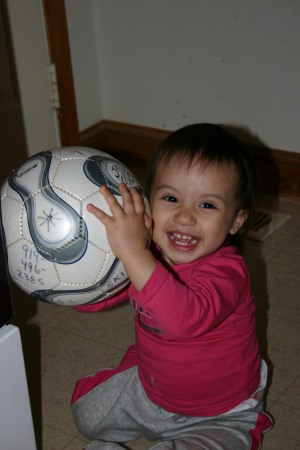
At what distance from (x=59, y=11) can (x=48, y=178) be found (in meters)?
1.50

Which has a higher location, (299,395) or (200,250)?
(200,250)

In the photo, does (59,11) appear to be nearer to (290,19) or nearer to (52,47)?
(52,47)

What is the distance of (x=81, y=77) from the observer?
2.74m

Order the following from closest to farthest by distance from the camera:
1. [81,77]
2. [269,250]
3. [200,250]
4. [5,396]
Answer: [5,396] → [200,250] → [269,250] → [81,77]

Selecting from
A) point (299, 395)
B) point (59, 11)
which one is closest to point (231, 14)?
point (59, 11)

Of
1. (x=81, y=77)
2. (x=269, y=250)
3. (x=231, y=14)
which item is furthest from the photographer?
(x=81, y=77)

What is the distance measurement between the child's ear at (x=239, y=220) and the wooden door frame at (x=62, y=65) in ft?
4.78

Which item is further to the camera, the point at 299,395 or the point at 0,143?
the point at 0,143

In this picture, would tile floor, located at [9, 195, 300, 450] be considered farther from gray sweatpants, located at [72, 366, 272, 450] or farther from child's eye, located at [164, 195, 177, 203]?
child's eye, located at [164, 195, 177, 203]

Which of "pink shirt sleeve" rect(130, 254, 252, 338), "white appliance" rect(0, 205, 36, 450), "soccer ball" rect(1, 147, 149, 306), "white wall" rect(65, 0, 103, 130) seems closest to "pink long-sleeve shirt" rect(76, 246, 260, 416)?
"pink shirt sleeve" rect(130, 254, 252, 338)

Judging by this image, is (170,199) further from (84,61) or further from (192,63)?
(84,61)

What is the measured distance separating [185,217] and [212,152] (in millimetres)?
135

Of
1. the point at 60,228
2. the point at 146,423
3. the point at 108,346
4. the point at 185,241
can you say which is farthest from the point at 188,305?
the point at 108,346

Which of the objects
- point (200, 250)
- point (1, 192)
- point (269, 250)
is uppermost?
point (1, 192)
